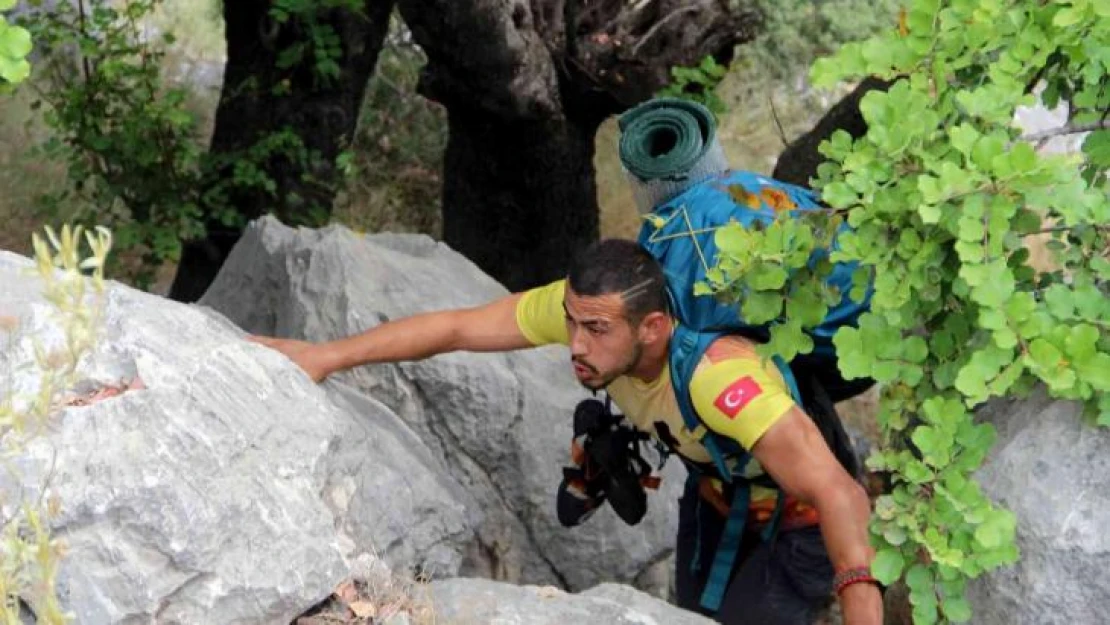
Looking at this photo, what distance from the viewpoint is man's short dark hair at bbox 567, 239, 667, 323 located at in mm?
4219

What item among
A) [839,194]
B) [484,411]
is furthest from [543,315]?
[839,194]

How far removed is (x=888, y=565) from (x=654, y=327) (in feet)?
4.28

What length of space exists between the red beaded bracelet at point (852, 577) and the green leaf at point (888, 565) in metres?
0.59

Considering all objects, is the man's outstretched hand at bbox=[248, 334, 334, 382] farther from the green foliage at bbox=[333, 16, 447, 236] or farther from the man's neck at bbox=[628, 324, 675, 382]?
the green foliage at bbox=[333, 16, 447, 236]

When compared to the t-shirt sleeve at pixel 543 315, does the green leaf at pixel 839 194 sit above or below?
above

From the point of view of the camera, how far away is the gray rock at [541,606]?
3.75 meters

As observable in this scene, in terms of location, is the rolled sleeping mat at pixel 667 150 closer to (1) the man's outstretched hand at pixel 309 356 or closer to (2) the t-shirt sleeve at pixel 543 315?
(2) the t-shirt sleeve at pixel 543 315

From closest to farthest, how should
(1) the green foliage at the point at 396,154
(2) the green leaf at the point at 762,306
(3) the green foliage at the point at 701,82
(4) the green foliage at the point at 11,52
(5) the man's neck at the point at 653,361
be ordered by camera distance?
(4) the green foliage at the point at 11,52 < (2) the green leaf at the point at 762,306 < (5) the man's neck at the point at 653,361 < (3) the green foliage at the point at 701,82 < (1) the green foliage at the point at 396,154

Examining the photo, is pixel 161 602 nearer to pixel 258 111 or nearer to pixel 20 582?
pixel 20 582

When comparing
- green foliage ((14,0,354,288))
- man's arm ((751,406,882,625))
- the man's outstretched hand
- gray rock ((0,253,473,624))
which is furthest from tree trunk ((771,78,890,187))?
gray rock ((0,253,473,624))

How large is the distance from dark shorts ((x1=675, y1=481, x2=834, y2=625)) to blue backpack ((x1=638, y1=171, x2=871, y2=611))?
210 millimetres

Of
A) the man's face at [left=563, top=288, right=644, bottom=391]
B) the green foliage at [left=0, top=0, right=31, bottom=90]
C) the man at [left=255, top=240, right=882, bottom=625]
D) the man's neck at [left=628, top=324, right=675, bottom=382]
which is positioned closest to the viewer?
the green foliage at [left=0, top=0, right=31, bottom=90]

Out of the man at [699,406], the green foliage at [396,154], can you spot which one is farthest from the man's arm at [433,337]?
the green foliage at [396,154]

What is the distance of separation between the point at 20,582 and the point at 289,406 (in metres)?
1.41
